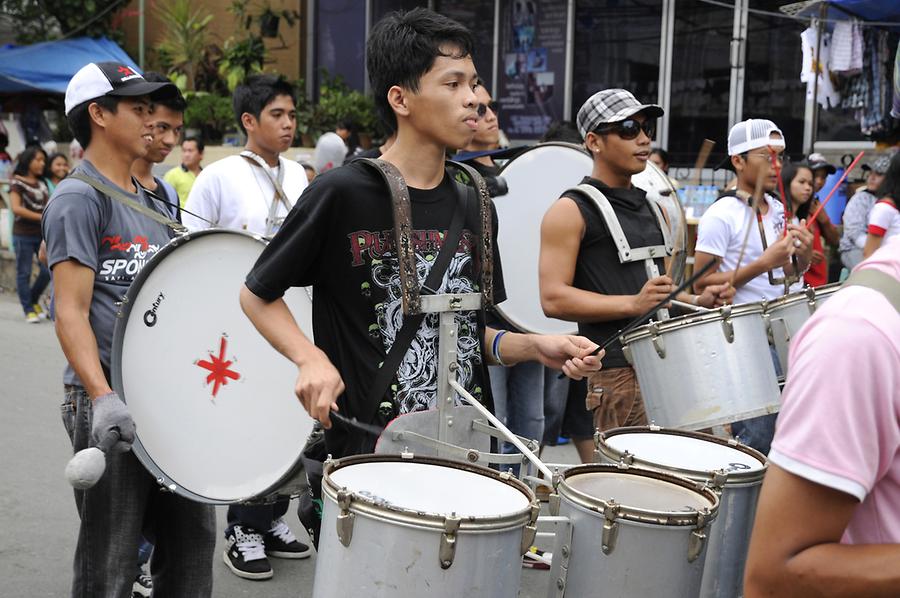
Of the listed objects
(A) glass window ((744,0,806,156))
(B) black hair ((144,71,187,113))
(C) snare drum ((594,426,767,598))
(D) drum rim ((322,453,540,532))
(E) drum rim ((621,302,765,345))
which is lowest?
(C) snare drum ((594,426,767,598))

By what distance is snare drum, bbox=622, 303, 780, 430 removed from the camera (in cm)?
350

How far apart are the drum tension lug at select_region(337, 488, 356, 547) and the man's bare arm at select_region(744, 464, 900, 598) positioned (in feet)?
2.89

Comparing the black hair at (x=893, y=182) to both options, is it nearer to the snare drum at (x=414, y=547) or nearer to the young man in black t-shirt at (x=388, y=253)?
the young man in black t-shirt at (x=388, y=253)

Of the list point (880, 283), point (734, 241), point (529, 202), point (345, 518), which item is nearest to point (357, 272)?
point (345, 518)

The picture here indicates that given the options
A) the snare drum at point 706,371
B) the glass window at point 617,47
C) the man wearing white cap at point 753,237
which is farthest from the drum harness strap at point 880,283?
the glass window at point 617,47

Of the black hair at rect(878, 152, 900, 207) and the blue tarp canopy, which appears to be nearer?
the black hair at rect(878, 152, 900, 207)

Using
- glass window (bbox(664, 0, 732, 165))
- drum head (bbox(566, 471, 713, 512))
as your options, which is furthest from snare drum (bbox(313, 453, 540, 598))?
glass window (bbox(664, 0, 732, 165))

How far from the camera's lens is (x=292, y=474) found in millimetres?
3334

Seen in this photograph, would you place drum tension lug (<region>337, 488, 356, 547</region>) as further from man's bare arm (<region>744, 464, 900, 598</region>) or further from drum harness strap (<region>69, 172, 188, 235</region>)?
drum harness strap (<region>69, 172, 188, 235</region>)

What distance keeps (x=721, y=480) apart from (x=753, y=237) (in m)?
2.65

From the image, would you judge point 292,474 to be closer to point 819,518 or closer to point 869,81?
point 819,518

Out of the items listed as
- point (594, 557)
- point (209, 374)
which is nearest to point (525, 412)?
point (209, 374)

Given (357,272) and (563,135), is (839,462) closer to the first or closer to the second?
(357,272)

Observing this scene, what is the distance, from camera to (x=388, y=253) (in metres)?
2.68
